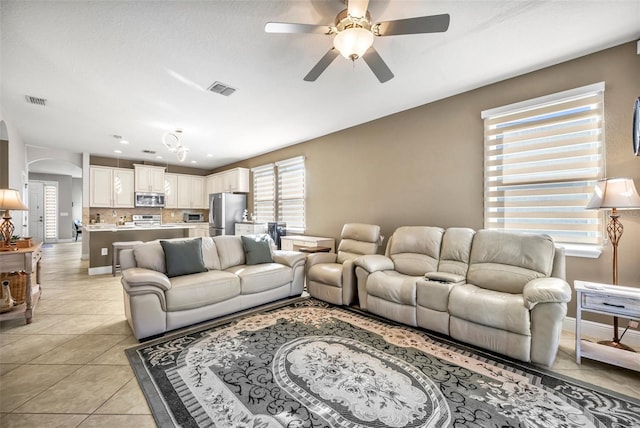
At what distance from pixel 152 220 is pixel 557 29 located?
29.2 feet

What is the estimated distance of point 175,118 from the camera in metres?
4.23

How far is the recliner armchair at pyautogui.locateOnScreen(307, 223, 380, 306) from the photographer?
3.47 m

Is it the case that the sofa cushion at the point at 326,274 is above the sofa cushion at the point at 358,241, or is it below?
below

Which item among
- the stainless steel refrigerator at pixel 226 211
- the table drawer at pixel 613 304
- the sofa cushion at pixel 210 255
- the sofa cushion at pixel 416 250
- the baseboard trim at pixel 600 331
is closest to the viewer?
the table drawer at pixel 613 304

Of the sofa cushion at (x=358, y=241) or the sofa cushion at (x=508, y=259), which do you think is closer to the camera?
the sofa cushion at (x=508, y=259)

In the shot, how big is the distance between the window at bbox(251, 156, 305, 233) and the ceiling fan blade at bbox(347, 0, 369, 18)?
3851 mm

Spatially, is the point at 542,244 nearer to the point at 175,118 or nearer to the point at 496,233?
the point at 496,233

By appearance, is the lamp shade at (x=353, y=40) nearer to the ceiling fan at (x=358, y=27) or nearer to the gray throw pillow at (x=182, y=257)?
the ceiling fan at (x=358, y=27)

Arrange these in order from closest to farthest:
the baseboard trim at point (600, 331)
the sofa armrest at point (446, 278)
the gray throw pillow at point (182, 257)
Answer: the baseboard trim at point (600, 331)
the sofa armrest at point (446, 278)
the gray throw pillow at point (182, 257)

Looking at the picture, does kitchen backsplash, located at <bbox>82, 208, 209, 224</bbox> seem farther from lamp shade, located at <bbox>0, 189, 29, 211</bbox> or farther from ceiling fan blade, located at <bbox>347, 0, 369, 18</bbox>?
ceiling fan blade, located at <bbox>347, 0, 369, 18</bbox>

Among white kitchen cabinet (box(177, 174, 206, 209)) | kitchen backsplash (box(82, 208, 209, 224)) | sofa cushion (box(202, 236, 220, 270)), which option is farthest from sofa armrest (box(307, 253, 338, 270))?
kitchen backsplash (box(82, 208, 209, 224))

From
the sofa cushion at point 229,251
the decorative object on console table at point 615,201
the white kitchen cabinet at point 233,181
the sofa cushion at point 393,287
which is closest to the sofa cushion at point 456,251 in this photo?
the sofa cushion at point 393,287

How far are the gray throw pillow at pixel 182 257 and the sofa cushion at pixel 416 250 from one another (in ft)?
7.95

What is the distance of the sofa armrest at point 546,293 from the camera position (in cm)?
203
